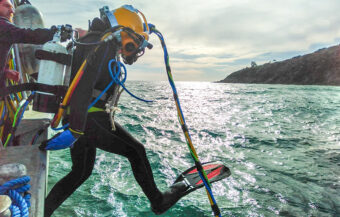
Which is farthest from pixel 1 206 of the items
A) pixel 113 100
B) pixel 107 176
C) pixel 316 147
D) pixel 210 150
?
pixel 316 147

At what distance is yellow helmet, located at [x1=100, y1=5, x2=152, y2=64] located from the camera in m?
2.61

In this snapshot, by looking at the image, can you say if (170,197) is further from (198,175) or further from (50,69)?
(50,69)

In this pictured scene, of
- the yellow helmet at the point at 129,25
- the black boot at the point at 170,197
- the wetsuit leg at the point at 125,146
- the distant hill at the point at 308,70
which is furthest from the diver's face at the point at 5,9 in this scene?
the distant hill at the point at 308,70

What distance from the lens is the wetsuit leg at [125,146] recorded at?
280 centimetres

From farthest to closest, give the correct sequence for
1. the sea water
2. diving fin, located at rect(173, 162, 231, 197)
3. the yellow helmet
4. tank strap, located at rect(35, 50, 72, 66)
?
the sea water < diving fin, located at rect(173, 162, 231, 197) < the yellow helmet < tank strap, located at rect(35, 50, 72, 66)

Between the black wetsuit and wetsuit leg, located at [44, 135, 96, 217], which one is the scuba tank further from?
wetsuit leg, located at [44, 135, 96, 217]

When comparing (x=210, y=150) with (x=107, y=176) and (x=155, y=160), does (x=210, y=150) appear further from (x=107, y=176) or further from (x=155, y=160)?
(x=107, y=176)

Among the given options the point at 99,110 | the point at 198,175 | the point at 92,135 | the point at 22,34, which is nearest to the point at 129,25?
the point at 99,110

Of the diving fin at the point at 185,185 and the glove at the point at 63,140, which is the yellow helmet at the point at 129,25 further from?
the diving fin at the point at 185,185

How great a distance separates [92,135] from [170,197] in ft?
4.66

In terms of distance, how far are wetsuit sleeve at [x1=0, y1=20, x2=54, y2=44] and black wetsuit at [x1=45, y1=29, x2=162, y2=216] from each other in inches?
13.6

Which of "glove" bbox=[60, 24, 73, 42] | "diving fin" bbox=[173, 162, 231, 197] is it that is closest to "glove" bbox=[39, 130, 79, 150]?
"glove" bbox=[60, 24, 73, 42]

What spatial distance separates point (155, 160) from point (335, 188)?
4334 millimetres

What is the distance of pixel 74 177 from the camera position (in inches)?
117
